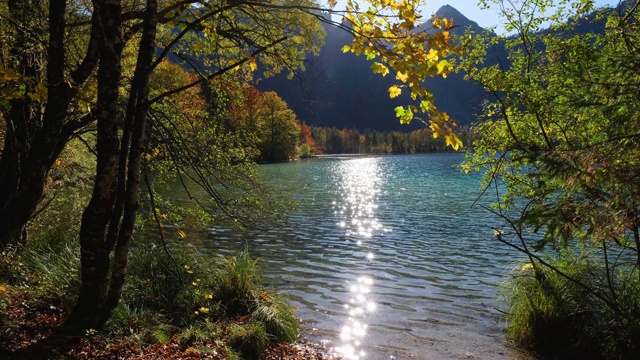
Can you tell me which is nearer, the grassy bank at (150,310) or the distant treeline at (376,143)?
the grassy bank at (150,310)

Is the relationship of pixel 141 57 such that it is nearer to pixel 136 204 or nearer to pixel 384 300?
pixel 136 204

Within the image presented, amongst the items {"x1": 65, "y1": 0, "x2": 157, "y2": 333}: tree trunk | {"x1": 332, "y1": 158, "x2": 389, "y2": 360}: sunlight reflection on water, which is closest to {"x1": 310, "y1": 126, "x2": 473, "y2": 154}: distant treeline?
{"x1": 332, "y1": 158, "x2": 389, "y2": 360}: sunlight reflection on water

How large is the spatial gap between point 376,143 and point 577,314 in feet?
510

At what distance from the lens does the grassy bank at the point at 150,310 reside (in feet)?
17.6

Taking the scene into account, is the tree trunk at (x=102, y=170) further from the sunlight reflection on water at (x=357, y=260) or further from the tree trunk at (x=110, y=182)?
the sunlight reflection on water at (x=357, y=260)

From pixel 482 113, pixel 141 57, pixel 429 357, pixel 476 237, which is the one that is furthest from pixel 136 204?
pixel 476 237

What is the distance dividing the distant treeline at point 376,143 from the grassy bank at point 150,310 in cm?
13081

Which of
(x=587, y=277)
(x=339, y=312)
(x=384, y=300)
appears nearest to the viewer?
(x=587, y=277)

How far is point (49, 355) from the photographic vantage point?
4836 mm

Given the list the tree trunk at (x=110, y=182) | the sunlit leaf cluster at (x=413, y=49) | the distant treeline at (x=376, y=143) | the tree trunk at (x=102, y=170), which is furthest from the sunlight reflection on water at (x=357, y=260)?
the distant treeline at (x=376, y=143)

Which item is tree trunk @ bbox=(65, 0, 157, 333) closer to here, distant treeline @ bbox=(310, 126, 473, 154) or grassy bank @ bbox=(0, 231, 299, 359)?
grassy bank @ bbox=(0, 231, 299, 359)

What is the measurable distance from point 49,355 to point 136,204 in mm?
2005

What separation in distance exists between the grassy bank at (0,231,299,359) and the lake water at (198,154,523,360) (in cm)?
150

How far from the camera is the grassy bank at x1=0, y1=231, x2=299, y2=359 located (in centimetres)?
537
